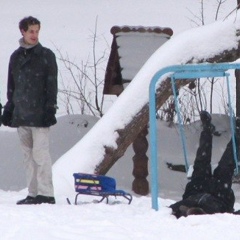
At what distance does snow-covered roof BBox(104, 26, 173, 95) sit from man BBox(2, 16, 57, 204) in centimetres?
644

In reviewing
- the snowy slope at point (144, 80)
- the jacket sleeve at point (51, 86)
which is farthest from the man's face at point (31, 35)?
the snowy slope at point (144, 80)

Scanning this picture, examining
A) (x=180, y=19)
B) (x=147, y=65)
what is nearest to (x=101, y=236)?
(x=147, y=65)

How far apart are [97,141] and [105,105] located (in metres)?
10.2

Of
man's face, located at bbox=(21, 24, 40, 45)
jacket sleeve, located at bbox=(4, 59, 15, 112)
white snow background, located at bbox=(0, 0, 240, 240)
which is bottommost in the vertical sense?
white snow background, located at bbox=(0, 0, 240, 240)

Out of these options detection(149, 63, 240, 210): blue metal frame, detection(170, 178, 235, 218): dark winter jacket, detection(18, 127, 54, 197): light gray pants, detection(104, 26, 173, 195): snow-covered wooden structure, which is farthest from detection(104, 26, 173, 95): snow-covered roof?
detection(149, 63, 240, 210): blue metal frame

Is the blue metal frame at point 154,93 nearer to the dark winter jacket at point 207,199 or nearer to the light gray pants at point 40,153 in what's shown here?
the dark winter jacket at point 207,199

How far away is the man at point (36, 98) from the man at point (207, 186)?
1258 millimetres

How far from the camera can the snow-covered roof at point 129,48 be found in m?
14.1

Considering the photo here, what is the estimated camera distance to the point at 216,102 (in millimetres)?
19109

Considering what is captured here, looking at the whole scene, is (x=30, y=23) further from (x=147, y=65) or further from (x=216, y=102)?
(x=216, y=102)

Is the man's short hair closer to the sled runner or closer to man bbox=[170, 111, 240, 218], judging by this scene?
the sled runner

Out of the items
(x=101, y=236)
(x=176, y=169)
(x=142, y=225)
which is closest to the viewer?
(x=101, y=236)

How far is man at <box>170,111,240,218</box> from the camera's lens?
689 centimetres

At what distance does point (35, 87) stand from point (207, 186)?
1.77m
